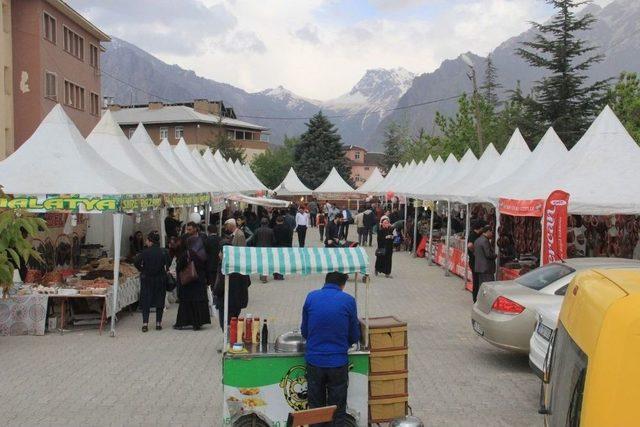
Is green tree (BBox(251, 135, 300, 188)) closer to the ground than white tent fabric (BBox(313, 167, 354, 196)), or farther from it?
farther from it

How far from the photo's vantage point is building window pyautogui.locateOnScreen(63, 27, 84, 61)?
4003 cm

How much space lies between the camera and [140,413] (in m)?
7.70

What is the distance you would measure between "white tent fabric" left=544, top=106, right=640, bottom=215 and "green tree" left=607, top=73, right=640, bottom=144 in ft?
63.0

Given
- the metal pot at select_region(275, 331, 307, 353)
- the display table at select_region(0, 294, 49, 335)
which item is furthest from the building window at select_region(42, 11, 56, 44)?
the metal pot at select_region(275, 331, 307, 353)

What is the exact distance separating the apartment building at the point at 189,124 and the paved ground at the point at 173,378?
62097mm

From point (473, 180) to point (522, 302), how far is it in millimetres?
11491

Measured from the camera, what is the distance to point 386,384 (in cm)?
674

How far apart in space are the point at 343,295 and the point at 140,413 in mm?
3145

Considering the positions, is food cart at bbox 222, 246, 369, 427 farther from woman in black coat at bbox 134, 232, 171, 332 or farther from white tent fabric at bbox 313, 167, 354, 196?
white tent fabric at bbox 313, 167, 354, 196

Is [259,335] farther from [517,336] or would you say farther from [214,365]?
[517,336]

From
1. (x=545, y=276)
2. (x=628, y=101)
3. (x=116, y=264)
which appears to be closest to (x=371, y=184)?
(x=628, y=101)

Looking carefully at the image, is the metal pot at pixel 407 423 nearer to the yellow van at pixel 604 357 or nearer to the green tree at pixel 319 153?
the yellow van at pixel 604 357

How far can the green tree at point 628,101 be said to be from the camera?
32281 mm

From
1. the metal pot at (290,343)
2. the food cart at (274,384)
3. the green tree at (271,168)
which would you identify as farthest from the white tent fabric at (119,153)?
Result: the green tree at (271,168)
